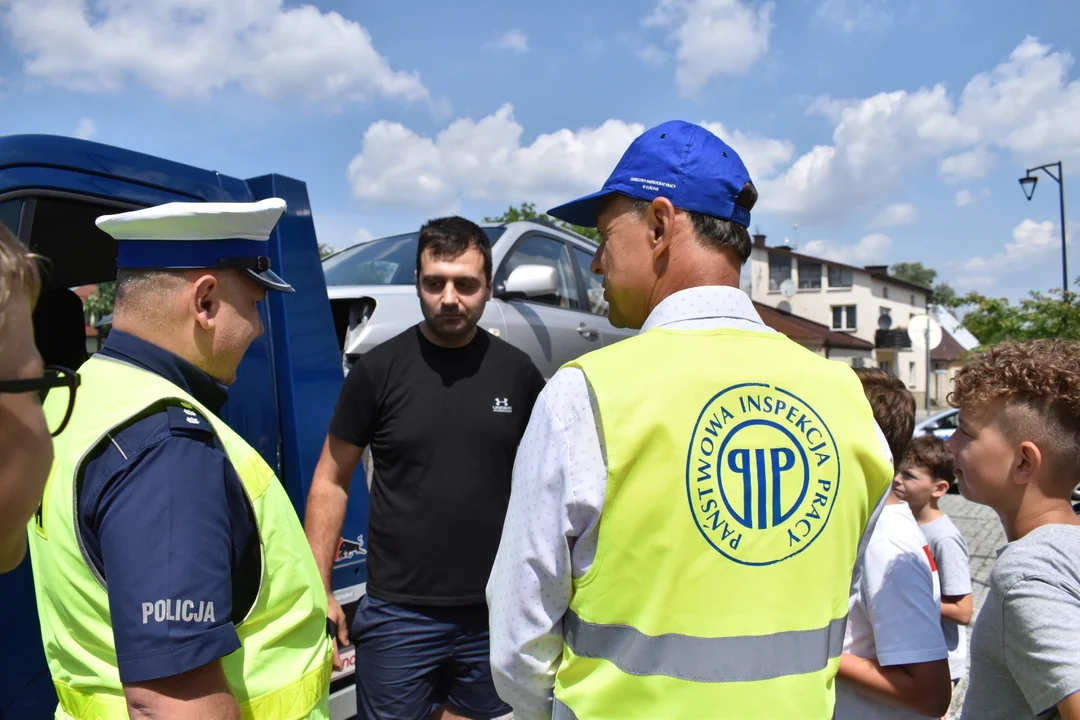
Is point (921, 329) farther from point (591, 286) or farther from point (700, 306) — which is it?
point (700, 306)

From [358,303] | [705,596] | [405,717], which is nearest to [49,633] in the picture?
[705,596]

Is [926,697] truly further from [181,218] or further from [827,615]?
[181,218]

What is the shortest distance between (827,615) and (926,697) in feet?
2.10

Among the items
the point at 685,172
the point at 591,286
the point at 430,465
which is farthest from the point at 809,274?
the point at 685,172

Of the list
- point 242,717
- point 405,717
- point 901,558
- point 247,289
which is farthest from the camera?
point 405,717

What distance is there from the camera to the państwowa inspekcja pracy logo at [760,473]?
130 cm

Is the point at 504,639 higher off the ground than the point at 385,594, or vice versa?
the point at 504,639

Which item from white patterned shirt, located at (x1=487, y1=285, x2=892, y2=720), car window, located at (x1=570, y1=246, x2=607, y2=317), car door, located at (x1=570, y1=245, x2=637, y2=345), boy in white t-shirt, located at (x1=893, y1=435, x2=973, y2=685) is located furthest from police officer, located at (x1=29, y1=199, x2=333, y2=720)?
car window, located at (x1=570, y1=246, x2=607, y2=317)

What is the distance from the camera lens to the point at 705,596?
1.29 m

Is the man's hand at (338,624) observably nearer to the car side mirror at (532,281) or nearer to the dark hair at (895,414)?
the dark hair at (895,414)

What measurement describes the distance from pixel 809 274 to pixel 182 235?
50.4 m

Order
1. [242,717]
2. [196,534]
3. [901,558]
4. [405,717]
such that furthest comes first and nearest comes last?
[405,717] < [901,558] < [242,717] < [196,534]

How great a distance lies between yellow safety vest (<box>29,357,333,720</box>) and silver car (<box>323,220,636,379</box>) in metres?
2.84

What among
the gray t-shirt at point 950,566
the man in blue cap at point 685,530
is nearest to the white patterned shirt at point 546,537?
the man in blue cap at point 685,530
